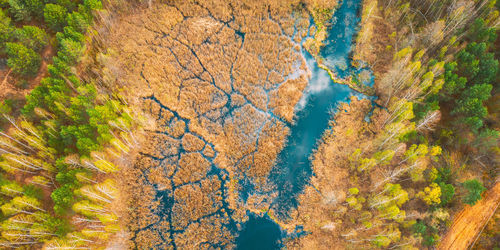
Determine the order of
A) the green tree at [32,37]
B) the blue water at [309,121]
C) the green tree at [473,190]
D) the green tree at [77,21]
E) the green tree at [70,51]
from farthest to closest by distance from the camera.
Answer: the green tree at [77,21]
the blue water at [309,121]
the green tree at [70,51]
the green tree at [32,37]
the green tree at [473,190]

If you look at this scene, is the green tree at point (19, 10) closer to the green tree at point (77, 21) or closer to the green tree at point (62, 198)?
the green tree at point (77, 21)

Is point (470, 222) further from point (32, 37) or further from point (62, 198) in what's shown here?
point (32, 37)

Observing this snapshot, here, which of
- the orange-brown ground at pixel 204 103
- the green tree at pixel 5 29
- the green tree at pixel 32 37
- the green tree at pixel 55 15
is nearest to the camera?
the green tree at pixel 5 29

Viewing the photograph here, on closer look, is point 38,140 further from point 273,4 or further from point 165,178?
point 273,4

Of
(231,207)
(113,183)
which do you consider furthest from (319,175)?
(113,183)

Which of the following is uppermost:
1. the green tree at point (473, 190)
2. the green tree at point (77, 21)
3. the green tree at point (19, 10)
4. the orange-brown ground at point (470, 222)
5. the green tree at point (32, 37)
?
the green tree at point (19, 10)

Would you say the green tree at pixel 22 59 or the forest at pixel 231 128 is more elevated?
the green tree at pixel 22 59

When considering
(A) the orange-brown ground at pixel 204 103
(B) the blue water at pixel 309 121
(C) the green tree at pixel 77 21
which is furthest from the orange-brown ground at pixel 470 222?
(C) the green tree at pixel 77 21
